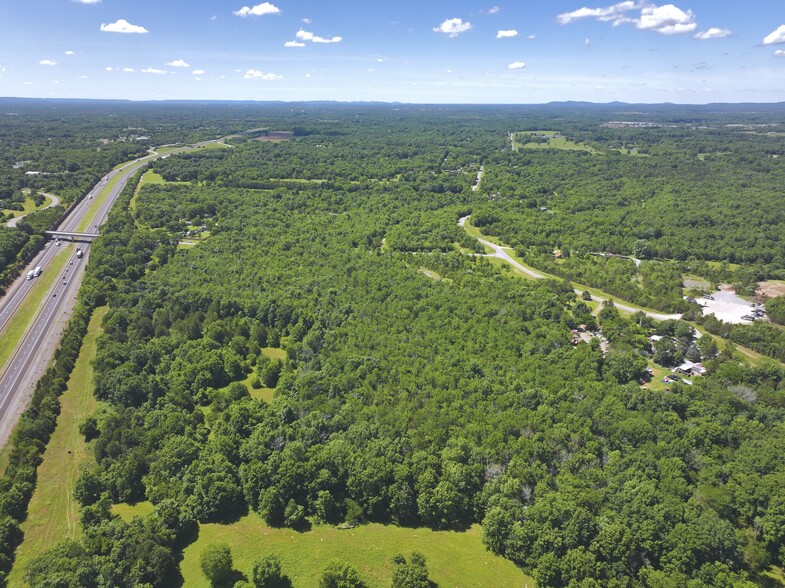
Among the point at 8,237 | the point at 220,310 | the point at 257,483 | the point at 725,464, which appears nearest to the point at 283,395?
the point at 257,483

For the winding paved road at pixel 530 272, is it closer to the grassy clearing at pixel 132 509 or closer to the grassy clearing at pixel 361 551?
the grassy clearing at pixel 361 551

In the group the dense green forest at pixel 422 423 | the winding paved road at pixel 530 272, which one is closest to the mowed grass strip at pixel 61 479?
the dense green forest at pixel 422 423

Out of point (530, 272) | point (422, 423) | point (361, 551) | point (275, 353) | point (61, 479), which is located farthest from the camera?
point (530, 272)

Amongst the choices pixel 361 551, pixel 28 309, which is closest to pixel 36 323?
pixel 28 309

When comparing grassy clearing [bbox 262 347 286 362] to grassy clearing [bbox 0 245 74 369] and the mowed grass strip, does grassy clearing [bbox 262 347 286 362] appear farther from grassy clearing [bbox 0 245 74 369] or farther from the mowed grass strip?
grassy clearing [bbox 0 245 74 369]

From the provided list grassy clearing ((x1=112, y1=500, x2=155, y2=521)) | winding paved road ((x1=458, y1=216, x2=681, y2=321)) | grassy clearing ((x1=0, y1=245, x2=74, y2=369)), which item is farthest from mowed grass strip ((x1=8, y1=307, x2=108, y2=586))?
winding paved road ((x1=458, y1=216, x2=681, y2=321))

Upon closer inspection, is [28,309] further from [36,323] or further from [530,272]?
[530,272]

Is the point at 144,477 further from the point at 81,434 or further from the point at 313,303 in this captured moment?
the point at 313,303
